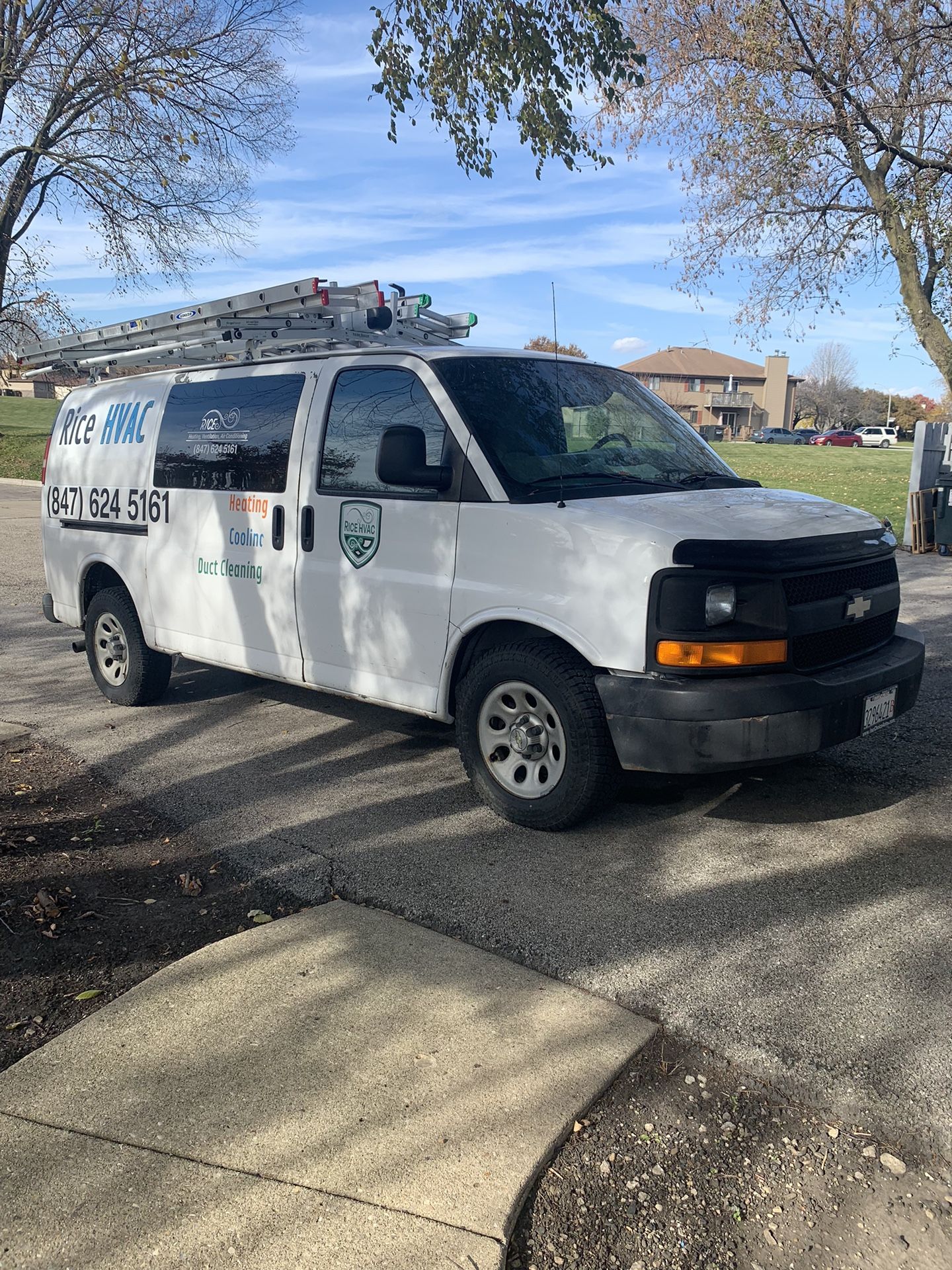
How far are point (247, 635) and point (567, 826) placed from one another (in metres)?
2.26

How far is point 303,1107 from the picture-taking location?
2.76 meters

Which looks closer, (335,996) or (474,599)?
(335,996)

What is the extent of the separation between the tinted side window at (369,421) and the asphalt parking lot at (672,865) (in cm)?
151

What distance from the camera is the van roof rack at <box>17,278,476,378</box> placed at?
5.82 meters

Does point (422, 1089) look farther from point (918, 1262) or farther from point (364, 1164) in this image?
point (918, 1262)

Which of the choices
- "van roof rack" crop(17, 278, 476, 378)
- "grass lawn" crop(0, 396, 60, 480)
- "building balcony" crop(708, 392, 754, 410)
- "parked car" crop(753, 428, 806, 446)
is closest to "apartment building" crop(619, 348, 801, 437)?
"building balcony" crop(708, 392, 754, 410)

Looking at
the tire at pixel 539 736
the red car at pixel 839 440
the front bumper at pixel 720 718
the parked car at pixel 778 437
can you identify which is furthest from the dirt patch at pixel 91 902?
the red car at pixel 839 440

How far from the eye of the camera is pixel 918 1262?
89.8 inches

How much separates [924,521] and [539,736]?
1112 centimetres

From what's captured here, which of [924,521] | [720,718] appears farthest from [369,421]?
[924,521]

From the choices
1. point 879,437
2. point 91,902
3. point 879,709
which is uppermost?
point 879,437

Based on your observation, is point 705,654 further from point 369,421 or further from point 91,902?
point 91,902

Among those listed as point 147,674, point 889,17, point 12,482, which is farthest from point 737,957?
point 12,482

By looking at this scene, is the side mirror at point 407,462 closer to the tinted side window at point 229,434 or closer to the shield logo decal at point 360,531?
the shield logo decal at point 360,531
